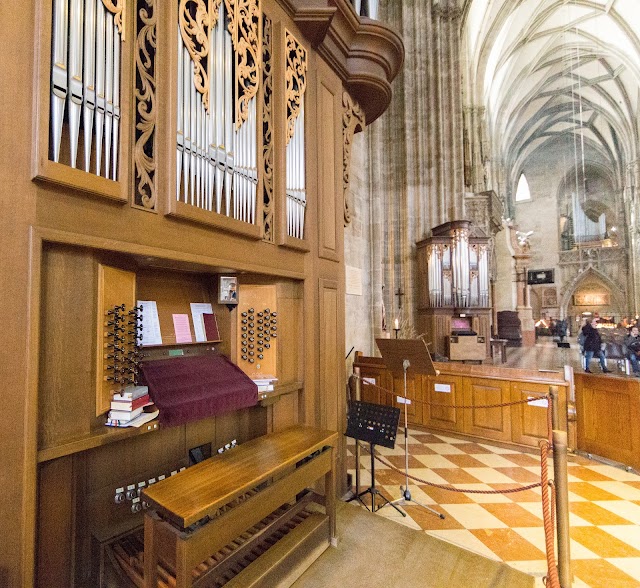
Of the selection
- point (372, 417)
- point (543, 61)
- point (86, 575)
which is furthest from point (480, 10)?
point (86, 575)

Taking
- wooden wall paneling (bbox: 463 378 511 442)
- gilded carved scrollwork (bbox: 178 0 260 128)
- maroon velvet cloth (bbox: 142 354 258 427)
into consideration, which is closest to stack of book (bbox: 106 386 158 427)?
maroon velvet cloth (bbox: 142 354 258 427)

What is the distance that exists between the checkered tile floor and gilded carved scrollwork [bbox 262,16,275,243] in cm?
273

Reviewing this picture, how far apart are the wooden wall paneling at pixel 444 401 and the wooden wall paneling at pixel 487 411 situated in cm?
9

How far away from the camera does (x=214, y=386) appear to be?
236cm

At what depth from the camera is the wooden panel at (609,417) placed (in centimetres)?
407

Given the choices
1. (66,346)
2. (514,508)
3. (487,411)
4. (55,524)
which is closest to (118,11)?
(66,346)

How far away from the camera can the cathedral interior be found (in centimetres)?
155

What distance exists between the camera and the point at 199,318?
2.72 metres

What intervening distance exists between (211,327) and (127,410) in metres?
1.02

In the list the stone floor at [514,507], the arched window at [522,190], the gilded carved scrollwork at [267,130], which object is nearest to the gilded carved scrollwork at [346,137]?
the gilded carved scrollwork at [267,130]

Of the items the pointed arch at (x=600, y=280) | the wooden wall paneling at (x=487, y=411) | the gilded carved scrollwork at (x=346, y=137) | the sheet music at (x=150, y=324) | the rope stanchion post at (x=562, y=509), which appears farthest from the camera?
the pointed arch at (x=600, y=280)

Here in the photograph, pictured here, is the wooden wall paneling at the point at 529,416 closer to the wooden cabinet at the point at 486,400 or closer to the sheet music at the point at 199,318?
the wooden cabinet at the point at 486,400

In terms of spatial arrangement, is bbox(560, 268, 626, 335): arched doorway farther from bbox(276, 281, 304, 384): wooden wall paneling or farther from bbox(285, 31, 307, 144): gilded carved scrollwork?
bbox(285, 31, 307, 144): gilded carved scrollwork

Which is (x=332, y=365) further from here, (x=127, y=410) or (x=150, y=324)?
(x=127, y=410)
